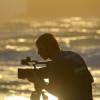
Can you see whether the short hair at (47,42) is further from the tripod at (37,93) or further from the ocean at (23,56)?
the ocean at (23,56)

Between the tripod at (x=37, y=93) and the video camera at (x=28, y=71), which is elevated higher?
the video camera at (x=28, y=71)

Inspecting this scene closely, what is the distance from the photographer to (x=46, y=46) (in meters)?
6.68

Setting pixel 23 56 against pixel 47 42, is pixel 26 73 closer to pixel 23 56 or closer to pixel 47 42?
pixel 47 42

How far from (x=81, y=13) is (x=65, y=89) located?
74.9 m

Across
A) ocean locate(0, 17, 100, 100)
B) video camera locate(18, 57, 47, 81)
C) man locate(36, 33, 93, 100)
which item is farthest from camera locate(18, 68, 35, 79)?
ocean locate(0, 17, 100, 100)

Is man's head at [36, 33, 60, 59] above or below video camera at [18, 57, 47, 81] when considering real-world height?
above

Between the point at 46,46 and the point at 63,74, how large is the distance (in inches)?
12.8

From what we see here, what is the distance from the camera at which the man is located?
666 cm

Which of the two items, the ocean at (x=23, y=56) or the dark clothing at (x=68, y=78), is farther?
the ocean at (x=23, y=56)

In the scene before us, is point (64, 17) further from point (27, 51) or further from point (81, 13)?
point (27, 51)

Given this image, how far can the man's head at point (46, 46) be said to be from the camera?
666 cm

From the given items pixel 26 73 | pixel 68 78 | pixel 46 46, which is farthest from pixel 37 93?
pixel 46 46

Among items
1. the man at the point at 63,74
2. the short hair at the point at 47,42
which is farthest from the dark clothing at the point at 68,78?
the short hair at the point at 47,42

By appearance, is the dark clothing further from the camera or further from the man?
the camera
